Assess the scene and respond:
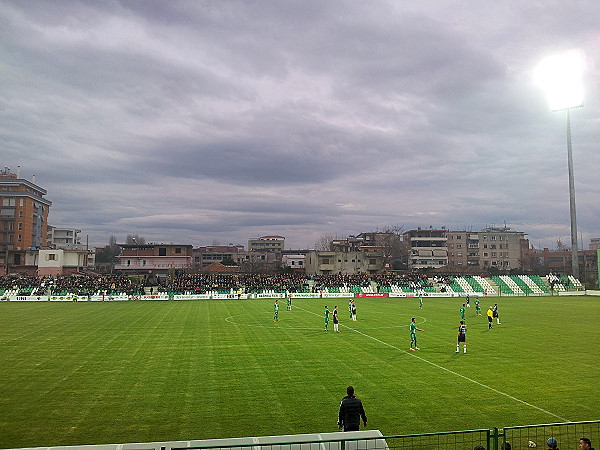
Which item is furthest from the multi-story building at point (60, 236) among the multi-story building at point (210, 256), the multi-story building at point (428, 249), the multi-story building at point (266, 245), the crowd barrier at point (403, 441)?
the crowd barrier at point (403, 441)

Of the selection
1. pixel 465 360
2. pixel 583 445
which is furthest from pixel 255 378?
pixel 583 445

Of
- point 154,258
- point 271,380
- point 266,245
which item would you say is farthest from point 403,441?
point 266,245

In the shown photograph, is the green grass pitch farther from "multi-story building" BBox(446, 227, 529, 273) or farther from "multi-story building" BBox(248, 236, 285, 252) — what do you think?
"multi-story building" BBox(248, 236, 285, 252)

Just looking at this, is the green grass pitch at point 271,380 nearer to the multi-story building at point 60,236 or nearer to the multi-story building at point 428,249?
the multi-story building at point 428,249

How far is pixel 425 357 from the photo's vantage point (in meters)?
22.5

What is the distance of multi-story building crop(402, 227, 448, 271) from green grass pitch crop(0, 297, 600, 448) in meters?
92.3

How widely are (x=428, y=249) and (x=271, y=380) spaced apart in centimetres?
11383

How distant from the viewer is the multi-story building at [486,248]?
452 ft

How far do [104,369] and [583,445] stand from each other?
726 inches

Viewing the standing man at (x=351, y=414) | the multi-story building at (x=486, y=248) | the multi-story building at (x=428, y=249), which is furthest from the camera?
the multi-story building at (x=486, y=248)

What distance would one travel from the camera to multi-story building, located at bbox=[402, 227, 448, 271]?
410ft

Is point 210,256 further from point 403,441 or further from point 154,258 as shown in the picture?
point 403,441

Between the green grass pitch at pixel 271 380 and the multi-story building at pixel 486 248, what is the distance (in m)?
109

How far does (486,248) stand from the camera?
454 feet
